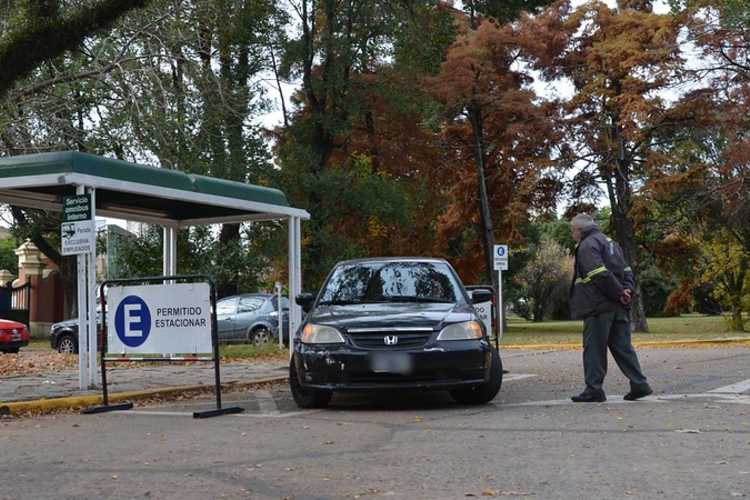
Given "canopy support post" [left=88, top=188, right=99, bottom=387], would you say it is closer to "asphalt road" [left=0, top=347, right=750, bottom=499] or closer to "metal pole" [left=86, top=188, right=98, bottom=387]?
"metal pole" [left=86, top=188, right=98, bottom=387]

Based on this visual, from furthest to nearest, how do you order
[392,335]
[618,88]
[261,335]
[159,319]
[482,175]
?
[482,175] → [618,88] → [261,335] → [159,319] → [392,335]

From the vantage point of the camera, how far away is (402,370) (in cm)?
962

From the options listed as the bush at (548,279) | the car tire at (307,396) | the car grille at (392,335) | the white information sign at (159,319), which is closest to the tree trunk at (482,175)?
the car tire at (307,396)

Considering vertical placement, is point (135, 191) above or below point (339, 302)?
above

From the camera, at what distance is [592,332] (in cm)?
1016

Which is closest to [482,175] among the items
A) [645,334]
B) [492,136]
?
[492,136]

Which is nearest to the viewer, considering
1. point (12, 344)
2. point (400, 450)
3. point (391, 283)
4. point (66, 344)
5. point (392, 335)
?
point (400, 450)

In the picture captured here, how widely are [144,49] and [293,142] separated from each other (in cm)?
1388

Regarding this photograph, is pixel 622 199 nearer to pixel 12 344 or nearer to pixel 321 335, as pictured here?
pixel 12 344

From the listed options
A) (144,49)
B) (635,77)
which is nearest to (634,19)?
(635,77)

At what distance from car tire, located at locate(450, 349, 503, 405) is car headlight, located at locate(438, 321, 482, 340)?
1.37 ft

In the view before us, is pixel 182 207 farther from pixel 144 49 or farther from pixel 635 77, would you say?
pixel 635 77

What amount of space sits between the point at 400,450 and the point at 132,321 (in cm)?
445

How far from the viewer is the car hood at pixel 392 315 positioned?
9836 mm
